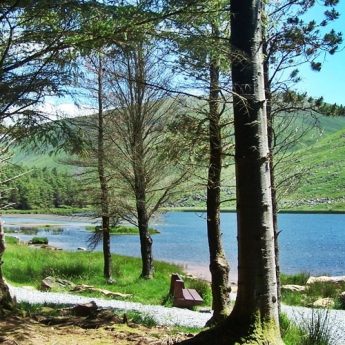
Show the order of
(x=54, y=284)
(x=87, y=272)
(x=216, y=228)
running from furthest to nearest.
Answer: (x=87, y=272) → (x=54, y=284) → (x=216, y=228)

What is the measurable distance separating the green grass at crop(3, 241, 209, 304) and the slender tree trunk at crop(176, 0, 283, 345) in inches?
367

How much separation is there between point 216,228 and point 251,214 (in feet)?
13.8

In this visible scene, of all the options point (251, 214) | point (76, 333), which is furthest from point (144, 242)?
point (251, 214)

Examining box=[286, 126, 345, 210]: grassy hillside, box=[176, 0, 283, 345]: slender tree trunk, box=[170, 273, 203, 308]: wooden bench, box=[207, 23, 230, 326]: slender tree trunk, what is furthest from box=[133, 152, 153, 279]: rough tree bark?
box=[286, 126, 345, 210]: grassy hillside

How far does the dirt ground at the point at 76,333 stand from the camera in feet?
16.1

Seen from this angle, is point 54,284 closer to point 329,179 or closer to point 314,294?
point 314,294

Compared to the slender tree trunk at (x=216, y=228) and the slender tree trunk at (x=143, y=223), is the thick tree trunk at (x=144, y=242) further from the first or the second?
the slender tree trunk at (x=216, y=228)

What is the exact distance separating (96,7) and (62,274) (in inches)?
556

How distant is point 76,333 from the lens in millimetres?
5238

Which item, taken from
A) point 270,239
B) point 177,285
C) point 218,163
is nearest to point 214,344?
point 270,239

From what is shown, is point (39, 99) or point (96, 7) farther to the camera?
point (39, 99)

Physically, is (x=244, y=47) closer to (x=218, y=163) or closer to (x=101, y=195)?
(x=218, y=163)

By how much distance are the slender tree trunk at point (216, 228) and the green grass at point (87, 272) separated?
17.8 feet

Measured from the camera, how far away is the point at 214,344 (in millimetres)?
4469
